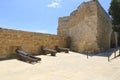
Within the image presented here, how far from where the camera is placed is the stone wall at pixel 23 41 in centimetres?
908

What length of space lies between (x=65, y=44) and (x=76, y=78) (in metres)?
9.66

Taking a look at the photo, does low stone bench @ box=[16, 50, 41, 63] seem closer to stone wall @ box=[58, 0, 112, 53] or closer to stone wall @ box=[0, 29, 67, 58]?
stone wall @ box=[0, 29, 67, 58]

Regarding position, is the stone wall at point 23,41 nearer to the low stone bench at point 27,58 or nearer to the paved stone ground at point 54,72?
the low stone bench at point 27,58

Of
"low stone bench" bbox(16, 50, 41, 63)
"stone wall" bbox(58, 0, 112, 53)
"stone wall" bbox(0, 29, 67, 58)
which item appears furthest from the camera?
"stone wall" bbox(58, 0, 112, 53)

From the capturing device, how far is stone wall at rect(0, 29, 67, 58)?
9078 mm

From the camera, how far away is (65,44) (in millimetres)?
15141

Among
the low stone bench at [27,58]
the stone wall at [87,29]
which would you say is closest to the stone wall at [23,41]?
the low stone bench at [27,58]

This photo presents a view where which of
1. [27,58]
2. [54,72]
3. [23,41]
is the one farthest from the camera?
[23,41]

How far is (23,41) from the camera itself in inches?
408

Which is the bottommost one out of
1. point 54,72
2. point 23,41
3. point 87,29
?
point 54,72

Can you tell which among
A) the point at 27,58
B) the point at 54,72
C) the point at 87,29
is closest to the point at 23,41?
the point at 27,58

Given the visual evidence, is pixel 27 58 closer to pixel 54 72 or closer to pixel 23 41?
pixel 23 41

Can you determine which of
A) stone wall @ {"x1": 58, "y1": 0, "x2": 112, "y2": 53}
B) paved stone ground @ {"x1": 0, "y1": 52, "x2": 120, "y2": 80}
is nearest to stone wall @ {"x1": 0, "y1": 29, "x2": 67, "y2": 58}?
paved stone ground @ {"x1": 0, "y1": 52, "x2": 120, "y2": 80}

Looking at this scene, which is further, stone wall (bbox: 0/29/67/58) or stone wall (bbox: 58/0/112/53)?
stone wall (bbox: 58/0/112/53)
